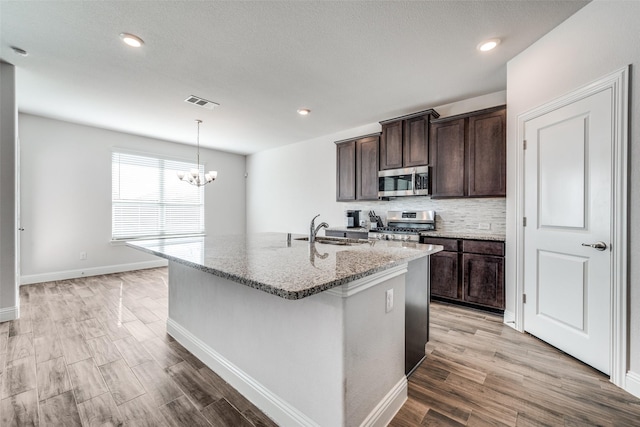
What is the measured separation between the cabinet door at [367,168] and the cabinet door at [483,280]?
1692 millimetres

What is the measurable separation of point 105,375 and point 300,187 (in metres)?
4.46

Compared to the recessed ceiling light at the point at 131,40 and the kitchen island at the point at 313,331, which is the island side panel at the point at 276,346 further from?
the recessed ceiling light at the point at 131,40

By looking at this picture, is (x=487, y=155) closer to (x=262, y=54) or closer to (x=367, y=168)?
(x=367, y=168)

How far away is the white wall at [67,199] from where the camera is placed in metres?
A: 4.25

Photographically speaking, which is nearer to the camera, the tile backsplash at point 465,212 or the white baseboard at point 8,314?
the white baseboard at point 8,314

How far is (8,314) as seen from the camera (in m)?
2.89

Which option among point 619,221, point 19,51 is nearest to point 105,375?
point 19,51

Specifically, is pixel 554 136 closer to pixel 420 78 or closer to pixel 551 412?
pixel 420 78

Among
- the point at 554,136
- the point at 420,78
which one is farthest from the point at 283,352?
the point at 420,78

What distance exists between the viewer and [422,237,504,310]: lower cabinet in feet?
9.74

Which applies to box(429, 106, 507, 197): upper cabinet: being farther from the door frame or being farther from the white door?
the door frame

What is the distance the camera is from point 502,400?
167 cm

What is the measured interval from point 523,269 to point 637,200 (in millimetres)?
1116

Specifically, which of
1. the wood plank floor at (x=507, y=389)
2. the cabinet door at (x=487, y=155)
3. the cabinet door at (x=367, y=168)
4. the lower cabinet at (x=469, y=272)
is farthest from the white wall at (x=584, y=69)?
the cabinet door at (x=367, y=168)
